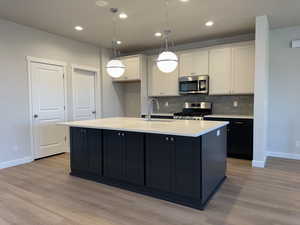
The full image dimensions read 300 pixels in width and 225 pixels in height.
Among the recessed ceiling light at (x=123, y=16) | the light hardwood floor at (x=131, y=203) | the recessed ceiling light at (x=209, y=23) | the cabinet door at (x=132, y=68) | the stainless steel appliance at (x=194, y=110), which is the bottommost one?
the light hardwood floor at (x=131, y=203)

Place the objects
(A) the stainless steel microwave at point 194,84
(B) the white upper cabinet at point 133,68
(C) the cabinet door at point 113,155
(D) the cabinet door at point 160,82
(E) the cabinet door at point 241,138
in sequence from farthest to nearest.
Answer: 1. (B) the white upper cabinet at point 133,68
2. (D) the cabinet door at point 160,82
3. (A) the stainless steel microwave at point 194,84
4. (E) the cabinet door at point 241,138
5. (C) the cabinet door at point 113,155

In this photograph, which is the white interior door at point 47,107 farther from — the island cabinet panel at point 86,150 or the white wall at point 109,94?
the island cabinet panel at point 86,150

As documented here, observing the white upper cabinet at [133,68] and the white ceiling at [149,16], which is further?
the white upper cabinet at [133,68]

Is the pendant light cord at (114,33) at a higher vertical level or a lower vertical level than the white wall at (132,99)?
higher

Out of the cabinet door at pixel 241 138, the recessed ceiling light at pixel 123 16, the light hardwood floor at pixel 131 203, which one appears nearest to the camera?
the light hardwood floor at pixel 131 203

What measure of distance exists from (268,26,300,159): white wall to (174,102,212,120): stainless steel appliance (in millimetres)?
1370

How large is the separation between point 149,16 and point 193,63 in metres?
1.80

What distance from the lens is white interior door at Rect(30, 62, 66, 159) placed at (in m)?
4.40

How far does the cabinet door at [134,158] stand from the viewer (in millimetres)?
2783

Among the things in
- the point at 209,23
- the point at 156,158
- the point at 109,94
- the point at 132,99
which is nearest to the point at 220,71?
the point at 209,23

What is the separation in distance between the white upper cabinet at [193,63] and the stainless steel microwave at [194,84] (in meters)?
0.11

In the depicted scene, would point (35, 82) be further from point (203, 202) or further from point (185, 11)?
point (203, 202)

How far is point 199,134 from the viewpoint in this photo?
86.6 inches

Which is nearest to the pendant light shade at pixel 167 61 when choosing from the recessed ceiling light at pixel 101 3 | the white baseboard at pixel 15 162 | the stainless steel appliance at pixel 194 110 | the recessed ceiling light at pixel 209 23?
the recessed ceiling light at pixel 101 3
